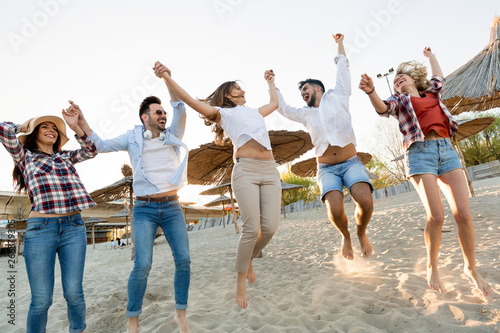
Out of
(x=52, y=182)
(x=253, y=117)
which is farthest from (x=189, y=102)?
(x=52, y=182)

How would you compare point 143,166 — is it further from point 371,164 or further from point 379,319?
point 371,164

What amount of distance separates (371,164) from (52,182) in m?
29.3

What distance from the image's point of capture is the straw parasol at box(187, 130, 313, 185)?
19.2 ft

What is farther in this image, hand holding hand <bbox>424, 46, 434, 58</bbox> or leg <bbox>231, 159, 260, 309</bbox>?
hand holding hand <bbox>424, 46, 434, 58</bbox>

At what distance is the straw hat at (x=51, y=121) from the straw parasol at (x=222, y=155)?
2.92 meters

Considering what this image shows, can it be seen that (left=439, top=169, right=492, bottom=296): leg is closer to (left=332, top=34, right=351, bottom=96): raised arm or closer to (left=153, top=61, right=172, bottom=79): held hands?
(left=332, top=34, right=351, bottom=96): raised arm

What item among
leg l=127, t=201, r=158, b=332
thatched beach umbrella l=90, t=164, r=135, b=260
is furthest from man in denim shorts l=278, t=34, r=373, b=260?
→ thatched beach umbrella l=90, t=164, r=135, b=260

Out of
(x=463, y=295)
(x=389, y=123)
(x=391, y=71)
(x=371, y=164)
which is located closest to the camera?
(x=463, y=295)

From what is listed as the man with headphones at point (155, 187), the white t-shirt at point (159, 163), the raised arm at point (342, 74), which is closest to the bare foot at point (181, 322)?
the man with headphones at point (155, 187)

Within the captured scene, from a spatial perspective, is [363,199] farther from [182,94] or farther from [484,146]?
[484,146]

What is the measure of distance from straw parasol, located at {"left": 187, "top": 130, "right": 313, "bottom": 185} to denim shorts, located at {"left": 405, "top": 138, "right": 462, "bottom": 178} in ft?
10.7

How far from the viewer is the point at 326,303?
291cm

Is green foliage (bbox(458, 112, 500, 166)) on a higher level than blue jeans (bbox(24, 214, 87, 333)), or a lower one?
higher

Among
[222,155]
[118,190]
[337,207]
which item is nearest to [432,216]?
[337,207]
